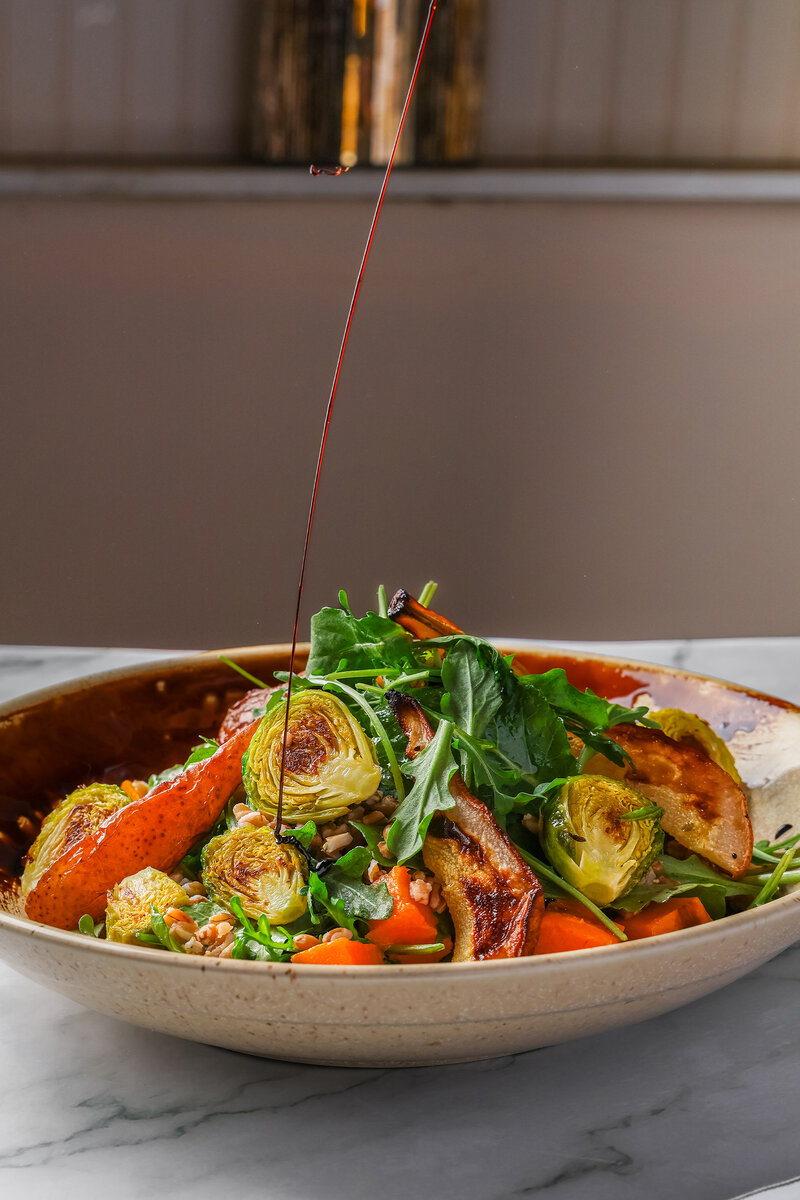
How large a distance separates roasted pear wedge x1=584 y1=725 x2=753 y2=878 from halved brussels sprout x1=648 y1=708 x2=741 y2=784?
0.07m

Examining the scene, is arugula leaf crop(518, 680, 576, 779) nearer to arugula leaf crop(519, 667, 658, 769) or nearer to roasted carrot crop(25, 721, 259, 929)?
arugula leaf crop(519, 667, 658, 769)

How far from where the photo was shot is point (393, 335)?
301 centimetres

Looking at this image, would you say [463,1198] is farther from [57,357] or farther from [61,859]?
[57,357]

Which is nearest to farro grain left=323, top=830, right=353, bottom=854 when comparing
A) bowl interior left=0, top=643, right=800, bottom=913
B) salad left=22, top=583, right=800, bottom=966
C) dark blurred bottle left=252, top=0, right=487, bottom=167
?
salad left=22, top=583, right=800, bottom=966

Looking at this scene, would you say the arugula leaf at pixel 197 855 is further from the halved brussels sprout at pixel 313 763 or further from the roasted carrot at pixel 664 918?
the roasted carrot at pixel 664 918

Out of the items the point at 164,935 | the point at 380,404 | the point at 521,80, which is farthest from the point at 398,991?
the point at 521,80

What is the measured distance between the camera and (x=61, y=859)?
73 centimetres

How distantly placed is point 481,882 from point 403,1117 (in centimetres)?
12

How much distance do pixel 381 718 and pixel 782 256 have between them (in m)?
2.61

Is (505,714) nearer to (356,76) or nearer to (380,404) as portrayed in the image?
(356,76)

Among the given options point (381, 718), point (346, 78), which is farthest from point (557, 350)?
point (381, 718)

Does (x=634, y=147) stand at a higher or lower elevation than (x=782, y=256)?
higher

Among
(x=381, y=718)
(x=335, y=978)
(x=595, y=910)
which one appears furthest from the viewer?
(x=381, y=718)

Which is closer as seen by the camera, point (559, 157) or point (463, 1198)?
point (463, 1198)
